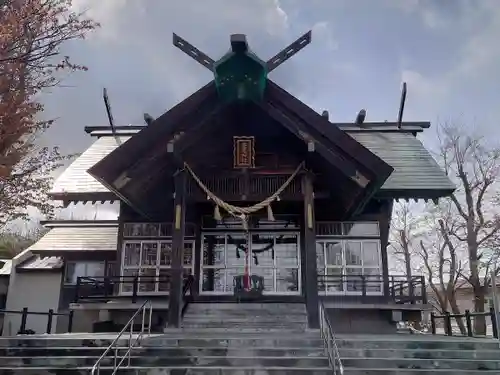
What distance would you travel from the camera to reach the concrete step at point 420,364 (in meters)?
7.57

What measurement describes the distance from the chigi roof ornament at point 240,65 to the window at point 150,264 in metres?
5.27

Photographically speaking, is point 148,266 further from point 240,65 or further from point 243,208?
point 240,65

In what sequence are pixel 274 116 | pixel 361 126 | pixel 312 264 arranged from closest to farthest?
pixel 312 264 → pixel 274 116 → pixel 361 126

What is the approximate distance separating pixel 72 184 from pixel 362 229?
8.84m

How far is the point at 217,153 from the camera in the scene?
12.7m

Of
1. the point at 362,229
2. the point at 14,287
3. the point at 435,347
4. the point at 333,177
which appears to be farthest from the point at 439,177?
the point at 14,287

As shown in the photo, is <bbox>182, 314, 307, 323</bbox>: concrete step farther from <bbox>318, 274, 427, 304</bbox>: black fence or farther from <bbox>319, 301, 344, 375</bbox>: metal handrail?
<bbox>319, 301, 344, 375</bbox>: metal handrail

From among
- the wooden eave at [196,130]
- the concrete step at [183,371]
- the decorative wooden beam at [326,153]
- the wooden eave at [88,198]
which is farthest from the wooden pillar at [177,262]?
the wooden eave at [88,198]

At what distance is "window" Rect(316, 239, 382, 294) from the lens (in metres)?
13.7

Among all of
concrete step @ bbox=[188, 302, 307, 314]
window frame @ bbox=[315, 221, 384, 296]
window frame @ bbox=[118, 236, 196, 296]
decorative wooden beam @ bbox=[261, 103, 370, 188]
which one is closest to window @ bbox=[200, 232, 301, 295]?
window frame @ bbox=[118, 236, 196, 296]

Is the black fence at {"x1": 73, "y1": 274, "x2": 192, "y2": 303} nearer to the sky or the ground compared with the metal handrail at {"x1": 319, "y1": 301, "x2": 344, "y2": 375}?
nearer to the sky

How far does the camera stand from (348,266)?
13.9 m

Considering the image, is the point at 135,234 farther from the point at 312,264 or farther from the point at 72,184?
the point at 312,264

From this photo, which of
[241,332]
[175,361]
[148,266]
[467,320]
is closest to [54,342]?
[175,361]
